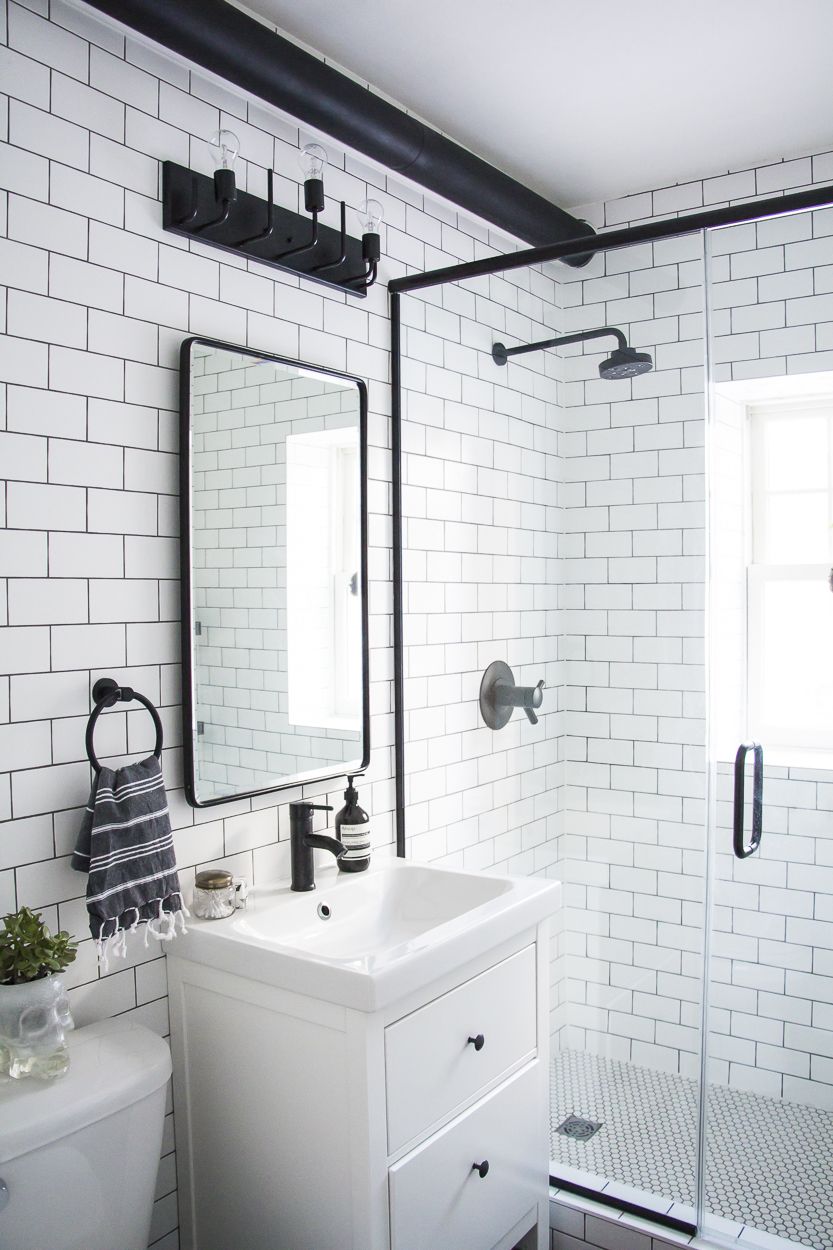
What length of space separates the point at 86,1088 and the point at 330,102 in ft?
6.63

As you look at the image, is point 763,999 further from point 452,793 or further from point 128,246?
point 128,246

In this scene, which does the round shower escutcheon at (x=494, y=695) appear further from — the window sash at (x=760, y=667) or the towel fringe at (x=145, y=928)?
the towel fringe at (x=145, y=928)

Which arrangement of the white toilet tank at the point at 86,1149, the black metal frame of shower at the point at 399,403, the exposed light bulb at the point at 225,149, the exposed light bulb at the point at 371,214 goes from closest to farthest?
the white toilet tank at the point at 86,1149 < the exposed light bulb at the point at 225,149 < the exposed light bulb at the point at 371,214 < the black metal frame of shower at the point at 399,403

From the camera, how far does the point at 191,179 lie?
1.90m

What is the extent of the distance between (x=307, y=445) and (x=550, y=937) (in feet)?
4.35

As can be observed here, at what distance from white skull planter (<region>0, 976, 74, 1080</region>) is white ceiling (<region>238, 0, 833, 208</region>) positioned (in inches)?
79.3

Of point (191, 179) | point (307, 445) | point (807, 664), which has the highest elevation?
point (191, 179)

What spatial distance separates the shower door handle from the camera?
2080 millimetres

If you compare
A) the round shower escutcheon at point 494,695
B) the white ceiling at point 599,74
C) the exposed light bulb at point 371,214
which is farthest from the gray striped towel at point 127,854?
the white ceiling at point 599,74

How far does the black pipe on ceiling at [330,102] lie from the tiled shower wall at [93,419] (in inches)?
4.7

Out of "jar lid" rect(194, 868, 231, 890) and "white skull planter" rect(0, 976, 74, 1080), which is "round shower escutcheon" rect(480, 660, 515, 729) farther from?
"white skull planter" rect(0, 976, 74, 1080)

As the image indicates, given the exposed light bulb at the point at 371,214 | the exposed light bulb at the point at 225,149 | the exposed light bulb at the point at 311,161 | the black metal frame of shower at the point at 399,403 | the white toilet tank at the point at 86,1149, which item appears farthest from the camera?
the black metal frame of shower at the point at 399,403

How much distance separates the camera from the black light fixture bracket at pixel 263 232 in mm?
1888

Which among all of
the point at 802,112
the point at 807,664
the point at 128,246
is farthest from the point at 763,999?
the point at 802,112
